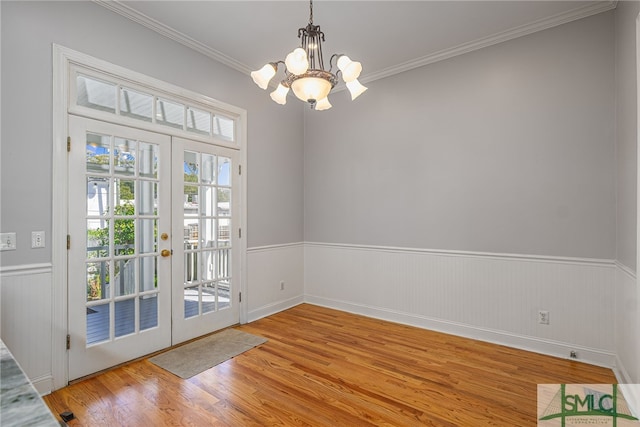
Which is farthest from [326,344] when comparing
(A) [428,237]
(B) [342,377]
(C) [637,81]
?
(C) [637,81]

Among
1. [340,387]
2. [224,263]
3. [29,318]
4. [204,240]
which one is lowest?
[340,387]

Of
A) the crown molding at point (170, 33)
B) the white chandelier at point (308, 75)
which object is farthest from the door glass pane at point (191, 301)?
the crown molding at point (170, 33)

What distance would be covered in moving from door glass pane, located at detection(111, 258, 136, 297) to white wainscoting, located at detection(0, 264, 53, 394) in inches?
18.1

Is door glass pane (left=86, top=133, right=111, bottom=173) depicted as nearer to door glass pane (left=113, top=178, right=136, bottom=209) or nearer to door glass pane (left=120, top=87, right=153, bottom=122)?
door glass pane (left=113, top=178, right=136, bottom=209)

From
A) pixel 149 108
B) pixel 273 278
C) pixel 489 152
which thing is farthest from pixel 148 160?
pixel 489 152

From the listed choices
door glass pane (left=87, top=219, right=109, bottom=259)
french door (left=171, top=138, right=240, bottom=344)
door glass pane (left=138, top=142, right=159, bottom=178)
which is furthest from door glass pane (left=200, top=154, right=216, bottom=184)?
door glass pane (left=87, top=219, right=109, bottom=259)

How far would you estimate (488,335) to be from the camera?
11.0ft

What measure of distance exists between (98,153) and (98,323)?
4.64 feet

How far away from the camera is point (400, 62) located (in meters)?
3.80

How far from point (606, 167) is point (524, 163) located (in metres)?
0.61

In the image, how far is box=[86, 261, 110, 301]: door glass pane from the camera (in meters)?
2.63

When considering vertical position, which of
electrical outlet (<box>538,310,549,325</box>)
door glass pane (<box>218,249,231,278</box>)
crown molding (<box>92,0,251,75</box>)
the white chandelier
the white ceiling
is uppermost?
the white ceiling

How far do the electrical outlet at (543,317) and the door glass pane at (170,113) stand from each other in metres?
3.99

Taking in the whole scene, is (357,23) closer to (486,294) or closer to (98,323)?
(486,294)
